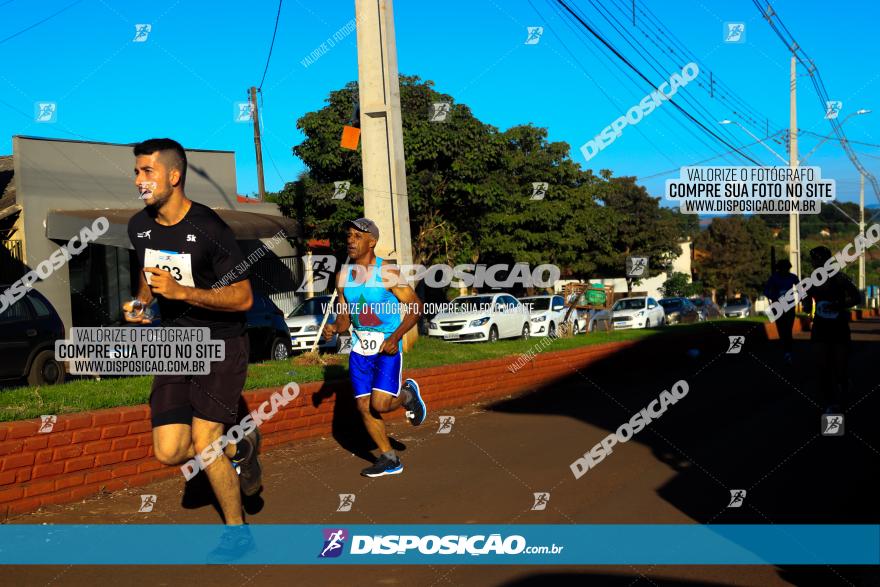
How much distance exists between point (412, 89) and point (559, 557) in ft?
76.7

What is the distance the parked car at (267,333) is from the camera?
18.0 metres

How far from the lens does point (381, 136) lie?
1267cm

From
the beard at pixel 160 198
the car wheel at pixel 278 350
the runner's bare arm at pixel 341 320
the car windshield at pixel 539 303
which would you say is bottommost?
the car wheel at pixel 278 350

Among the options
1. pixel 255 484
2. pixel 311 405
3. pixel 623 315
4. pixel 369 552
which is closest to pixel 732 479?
pixel 369 552

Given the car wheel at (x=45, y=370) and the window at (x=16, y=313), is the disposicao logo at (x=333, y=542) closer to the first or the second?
the car wheel at (x=45, y=370)

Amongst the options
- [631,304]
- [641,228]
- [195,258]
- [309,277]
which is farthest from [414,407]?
[641,228]

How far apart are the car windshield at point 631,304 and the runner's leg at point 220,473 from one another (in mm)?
30249

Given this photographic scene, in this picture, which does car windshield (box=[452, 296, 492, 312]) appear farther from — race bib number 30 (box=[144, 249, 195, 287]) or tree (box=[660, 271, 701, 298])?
tree (box=[660, 271, 701, 298])

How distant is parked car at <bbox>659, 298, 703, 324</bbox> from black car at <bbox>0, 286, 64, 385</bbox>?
1150 inches

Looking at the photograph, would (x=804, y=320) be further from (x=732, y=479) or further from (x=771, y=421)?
(x=732, y=479)

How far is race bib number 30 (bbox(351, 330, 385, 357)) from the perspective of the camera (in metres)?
7.06

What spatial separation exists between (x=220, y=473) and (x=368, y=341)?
2401 mm

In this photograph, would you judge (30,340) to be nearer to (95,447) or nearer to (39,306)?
(39,306)

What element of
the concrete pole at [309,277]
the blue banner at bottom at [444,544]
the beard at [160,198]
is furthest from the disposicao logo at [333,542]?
the concrete pole at [309,277]
